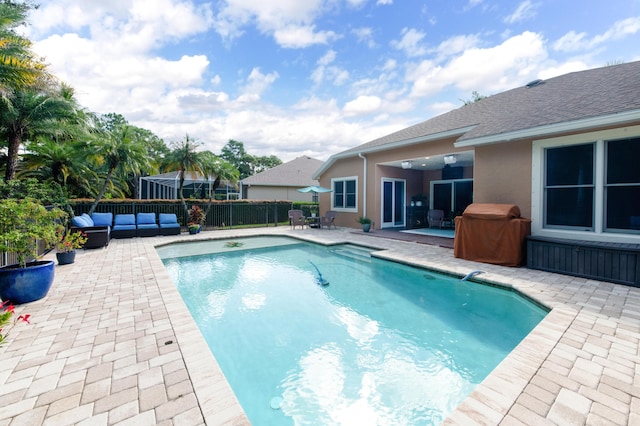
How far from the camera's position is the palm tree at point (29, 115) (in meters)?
8.74

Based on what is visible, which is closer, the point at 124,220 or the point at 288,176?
Answer: the point at 124,220

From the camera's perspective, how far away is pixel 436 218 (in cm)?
1283

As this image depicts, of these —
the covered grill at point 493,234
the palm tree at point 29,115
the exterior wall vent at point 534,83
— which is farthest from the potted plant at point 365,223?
the palm tree at point 29,115

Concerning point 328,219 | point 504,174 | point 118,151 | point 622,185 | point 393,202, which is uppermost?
point 118,151

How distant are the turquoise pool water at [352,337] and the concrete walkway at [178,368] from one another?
0.56m

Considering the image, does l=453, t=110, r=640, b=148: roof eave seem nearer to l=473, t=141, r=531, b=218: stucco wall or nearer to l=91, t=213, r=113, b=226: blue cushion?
l=473, t=141, r=531, b=218: stucco wall

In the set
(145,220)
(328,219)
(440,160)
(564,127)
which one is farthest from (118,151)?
(564,127)

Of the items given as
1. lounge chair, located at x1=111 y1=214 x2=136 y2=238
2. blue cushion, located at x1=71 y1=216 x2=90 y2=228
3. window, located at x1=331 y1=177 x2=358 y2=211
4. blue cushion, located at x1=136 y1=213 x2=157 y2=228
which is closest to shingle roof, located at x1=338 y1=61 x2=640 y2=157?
window, located at x1=331 y1=177 x2=358 y2=211

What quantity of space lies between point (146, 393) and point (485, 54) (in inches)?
569

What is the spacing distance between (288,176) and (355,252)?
1522 cm

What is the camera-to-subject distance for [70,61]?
10.1 m

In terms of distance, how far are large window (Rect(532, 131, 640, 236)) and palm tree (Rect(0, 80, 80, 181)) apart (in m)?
13.9

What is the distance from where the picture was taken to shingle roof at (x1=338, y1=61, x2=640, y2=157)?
19.3 ft

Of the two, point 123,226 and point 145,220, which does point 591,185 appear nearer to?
point 145,220
